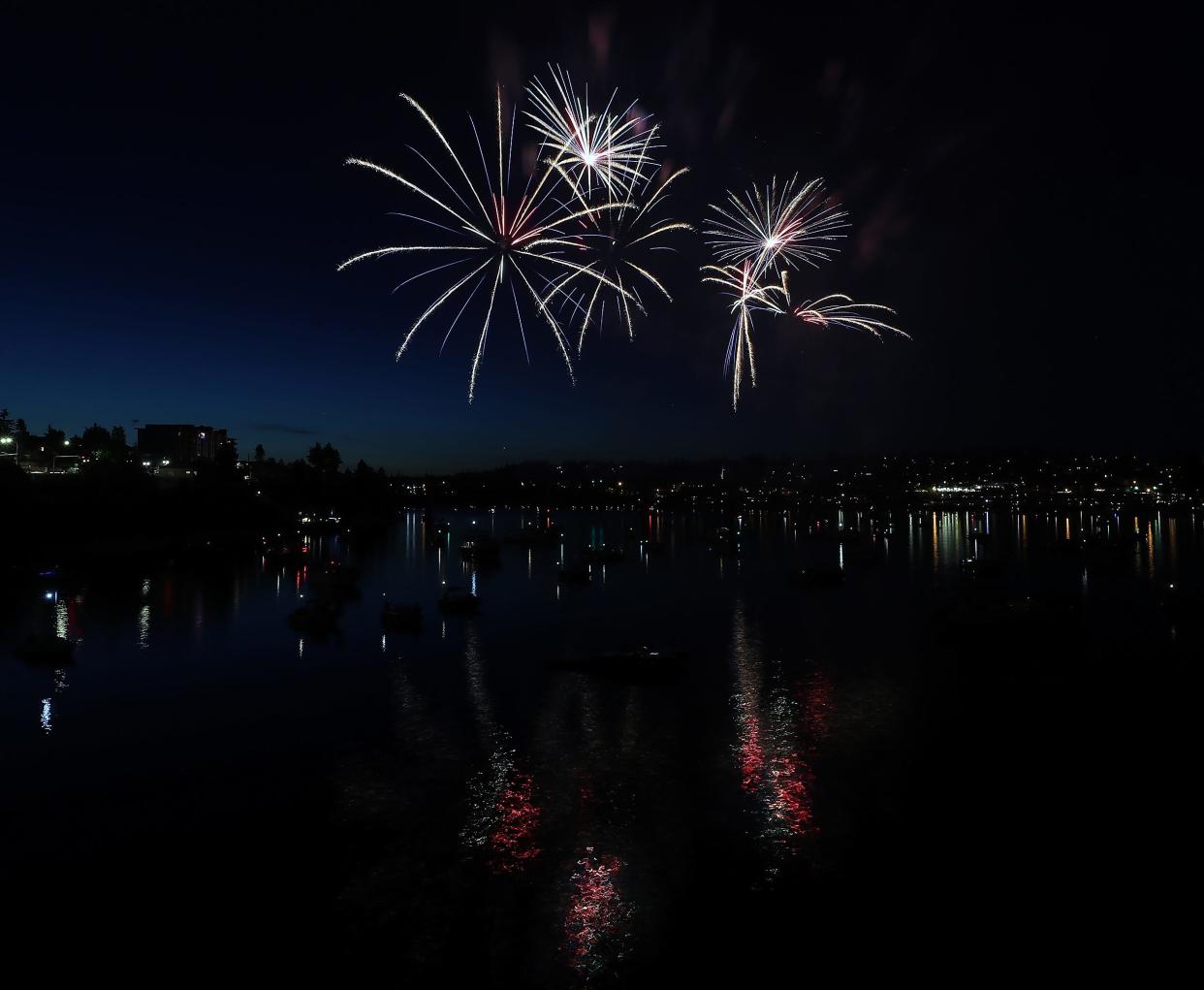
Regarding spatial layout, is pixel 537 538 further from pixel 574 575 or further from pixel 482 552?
pixel 574 575

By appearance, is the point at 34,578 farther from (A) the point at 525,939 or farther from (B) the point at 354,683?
(A) the point at 525,939

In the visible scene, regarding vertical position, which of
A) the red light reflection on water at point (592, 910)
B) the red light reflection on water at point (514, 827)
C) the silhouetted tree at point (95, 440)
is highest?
the silhouetted tree at point (95, 440)

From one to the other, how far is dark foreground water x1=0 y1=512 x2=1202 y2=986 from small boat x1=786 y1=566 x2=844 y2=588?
9.24 meters

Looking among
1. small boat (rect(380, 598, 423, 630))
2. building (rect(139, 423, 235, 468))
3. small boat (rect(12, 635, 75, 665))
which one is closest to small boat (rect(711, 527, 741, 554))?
small boat (rect(380, 598, 423, 630))

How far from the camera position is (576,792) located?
38.6ft

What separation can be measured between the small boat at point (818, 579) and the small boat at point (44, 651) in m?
26.9

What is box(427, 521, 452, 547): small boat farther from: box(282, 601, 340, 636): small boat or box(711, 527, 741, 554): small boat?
box(282, 601, 340, 636): small boat

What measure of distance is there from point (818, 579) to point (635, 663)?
19.2m

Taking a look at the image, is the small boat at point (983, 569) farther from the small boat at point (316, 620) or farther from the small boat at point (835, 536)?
the small boat at point (316, 620)

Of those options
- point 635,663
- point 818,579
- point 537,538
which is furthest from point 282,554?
point 635,663

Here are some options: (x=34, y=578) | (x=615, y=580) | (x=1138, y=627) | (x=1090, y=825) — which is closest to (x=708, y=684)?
(x=1090, y=825)

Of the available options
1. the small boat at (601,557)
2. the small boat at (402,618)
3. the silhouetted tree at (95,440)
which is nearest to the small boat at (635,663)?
the small boat at (402,618)

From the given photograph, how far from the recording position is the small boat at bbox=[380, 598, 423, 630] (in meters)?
25.2

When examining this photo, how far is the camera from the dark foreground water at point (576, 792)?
8117 mm
